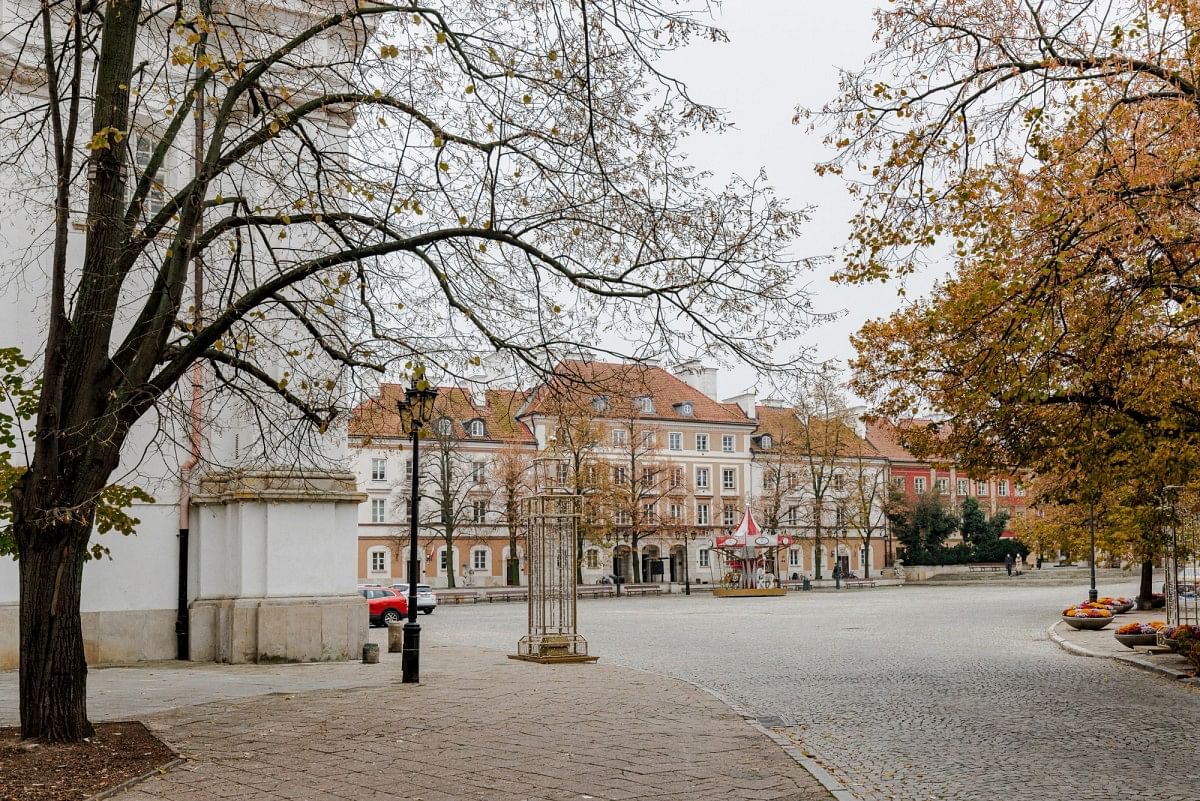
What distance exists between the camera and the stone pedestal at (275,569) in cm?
1798

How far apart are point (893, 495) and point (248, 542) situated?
66.9 metres

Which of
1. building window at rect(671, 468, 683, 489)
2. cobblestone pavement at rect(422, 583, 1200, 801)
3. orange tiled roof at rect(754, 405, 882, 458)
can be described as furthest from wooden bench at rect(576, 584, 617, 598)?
cobblestone pavement at rect(422, 583, 1200, 801)

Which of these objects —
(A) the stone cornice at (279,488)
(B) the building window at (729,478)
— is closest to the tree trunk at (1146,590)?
(A) the stone cornice at (279,488)

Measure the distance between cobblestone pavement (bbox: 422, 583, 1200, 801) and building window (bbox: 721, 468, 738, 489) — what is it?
48.1m

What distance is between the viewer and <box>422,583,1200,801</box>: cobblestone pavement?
29.7 ft

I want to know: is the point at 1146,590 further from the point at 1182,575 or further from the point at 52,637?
the point at 52,637

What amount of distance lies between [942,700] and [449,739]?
6.47 metres

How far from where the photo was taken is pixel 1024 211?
13.9m

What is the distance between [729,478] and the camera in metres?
81.7

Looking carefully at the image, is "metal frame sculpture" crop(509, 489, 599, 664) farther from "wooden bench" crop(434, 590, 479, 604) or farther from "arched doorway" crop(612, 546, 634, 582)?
"arched doorway" crop(612, 546, 634, 582)

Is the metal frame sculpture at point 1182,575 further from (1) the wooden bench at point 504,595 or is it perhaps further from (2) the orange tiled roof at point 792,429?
(1) the wooden bench at point 504,595

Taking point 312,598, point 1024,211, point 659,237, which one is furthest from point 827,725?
point 312,598

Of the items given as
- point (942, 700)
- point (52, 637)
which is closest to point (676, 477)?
point (942, 700)

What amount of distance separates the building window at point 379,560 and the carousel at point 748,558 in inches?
871
